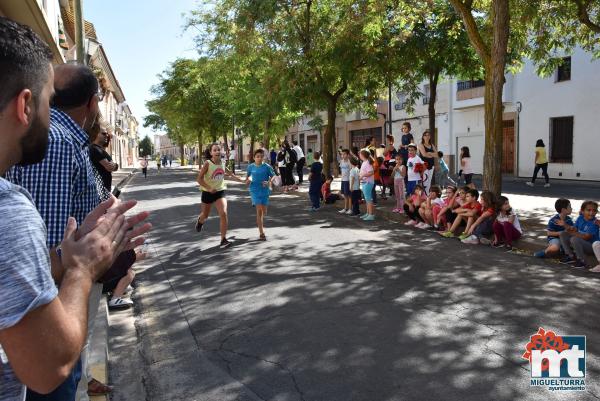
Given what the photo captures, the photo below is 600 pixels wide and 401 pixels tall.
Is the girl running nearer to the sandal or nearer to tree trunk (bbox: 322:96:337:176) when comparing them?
the sandal

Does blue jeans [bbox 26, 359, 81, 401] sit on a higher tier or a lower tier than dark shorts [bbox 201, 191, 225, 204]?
lower

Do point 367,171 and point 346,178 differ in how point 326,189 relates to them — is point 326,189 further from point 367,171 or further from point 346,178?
point 367,171

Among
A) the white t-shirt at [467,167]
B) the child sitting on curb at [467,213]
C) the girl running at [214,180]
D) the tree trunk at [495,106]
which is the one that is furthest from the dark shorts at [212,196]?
the white t-shirt at [467,167]

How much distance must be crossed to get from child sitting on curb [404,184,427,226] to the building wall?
13716mm

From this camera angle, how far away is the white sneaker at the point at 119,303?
5324mm

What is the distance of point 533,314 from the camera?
4785mm

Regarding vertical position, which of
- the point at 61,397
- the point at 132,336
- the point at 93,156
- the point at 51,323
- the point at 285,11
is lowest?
the point at 132,336

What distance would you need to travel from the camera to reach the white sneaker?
17.5ft

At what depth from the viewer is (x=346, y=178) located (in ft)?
42.7

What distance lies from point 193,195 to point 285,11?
701 cm

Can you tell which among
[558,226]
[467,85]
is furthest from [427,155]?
[467,85]

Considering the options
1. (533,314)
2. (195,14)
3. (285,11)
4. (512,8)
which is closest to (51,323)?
(533,314)

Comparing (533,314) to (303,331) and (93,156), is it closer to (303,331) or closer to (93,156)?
(303,331)

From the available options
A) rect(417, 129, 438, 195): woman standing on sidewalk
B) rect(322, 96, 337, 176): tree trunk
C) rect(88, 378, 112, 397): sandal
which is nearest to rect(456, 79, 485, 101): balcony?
rect(322, 96, 337, 176): tree trunk
